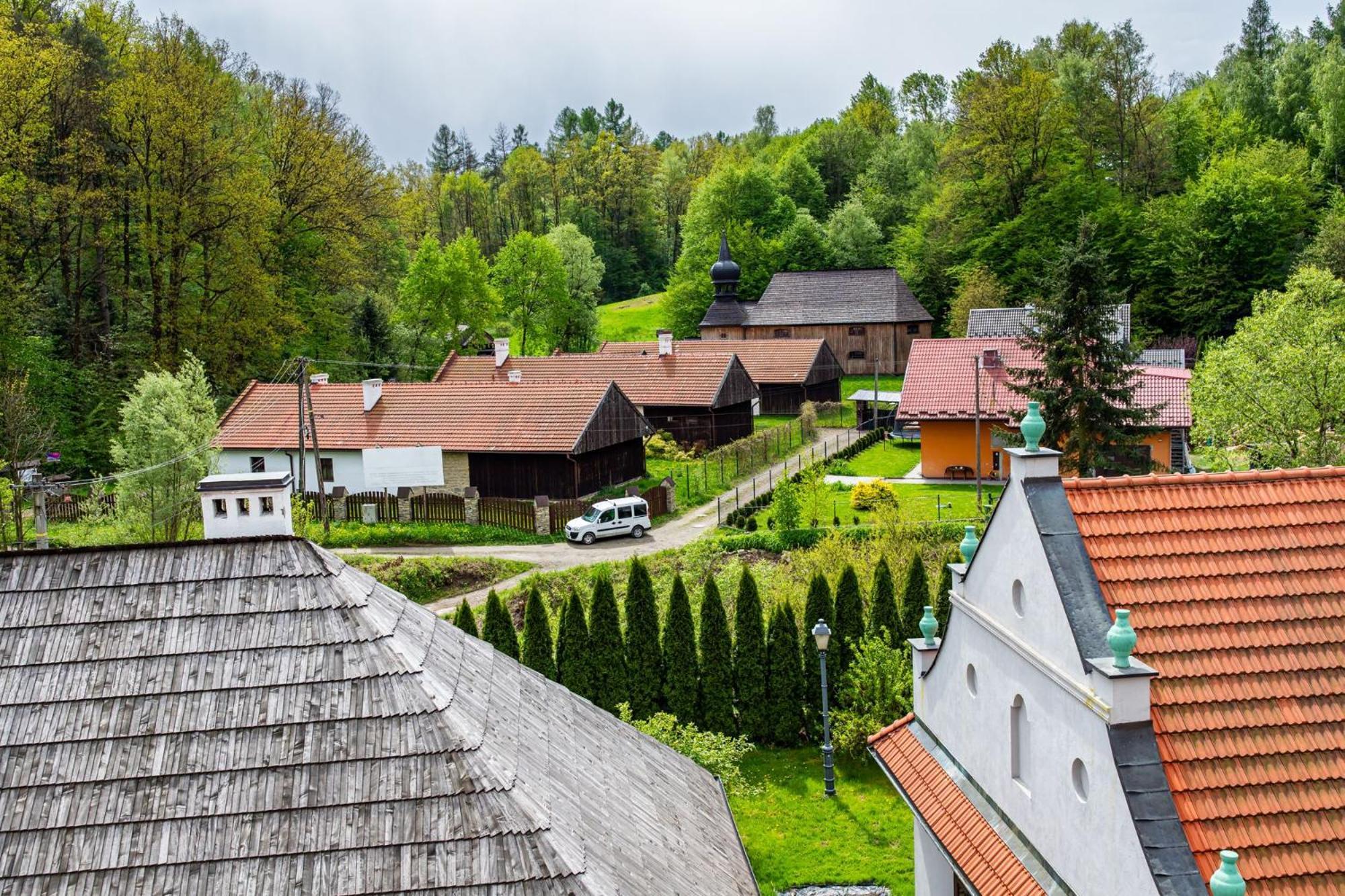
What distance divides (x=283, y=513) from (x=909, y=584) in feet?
42.7

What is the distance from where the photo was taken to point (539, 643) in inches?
766

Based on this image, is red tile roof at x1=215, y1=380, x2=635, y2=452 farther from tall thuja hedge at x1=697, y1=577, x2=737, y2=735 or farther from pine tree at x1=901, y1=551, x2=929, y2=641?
pine tree at x1=901, y1=551, x2=929, y2=641

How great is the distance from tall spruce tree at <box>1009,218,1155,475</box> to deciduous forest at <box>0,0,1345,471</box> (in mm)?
13859

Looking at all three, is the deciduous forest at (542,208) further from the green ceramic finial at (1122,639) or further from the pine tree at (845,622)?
the green ceramic finial at (1122,639)

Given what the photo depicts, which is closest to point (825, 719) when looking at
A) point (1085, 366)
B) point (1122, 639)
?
point (1122, 639)

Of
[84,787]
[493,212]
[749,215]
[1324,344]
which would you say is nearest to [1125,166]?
[749,215]

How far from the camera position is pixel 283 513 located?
9766 mm

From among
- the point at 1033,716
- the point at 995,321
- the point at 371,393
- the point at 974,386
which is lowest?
the point at 1033,716

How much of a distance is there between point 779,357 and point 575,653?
37523 millimetres

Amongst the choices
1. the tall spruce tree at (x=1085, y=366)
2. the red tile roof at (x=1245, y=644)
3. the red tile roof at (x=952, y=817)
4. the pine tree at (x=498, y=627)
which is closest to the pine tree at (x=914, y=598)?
the pine tree at (x=498, y=627)

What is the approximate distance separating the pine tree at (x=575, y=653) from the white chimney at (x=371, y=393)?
20.0 meters

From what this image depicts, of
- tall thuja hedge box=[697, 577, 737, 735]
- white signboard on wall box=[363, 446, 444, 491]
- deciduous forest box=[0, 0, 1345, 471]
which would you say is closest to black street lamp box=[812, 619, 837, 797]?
tall thuja hedge box=[697, 577, 737, 735]

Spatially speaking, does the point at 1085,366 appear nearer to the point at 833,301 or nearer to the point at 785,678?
the point at 785,678

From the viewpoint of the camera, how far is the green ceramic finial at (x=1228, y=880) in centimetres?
618
